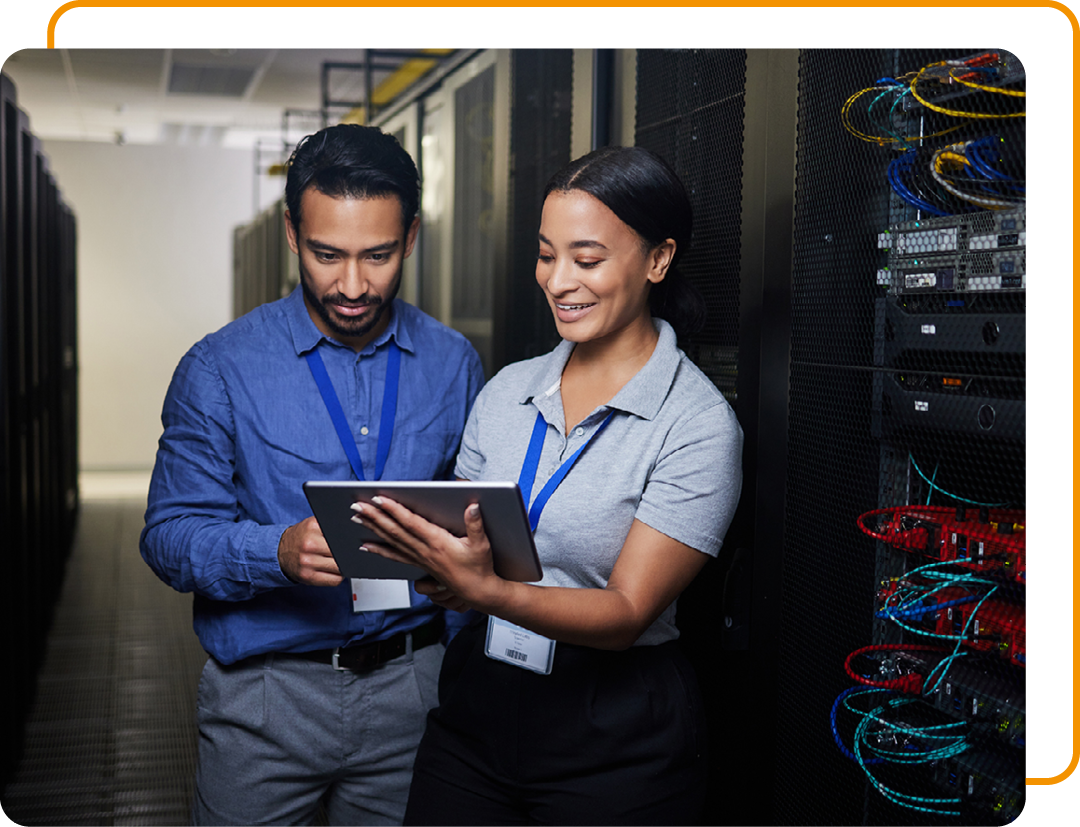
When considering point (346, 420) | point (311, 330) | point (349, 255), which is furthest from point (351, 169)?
point (346, 420)

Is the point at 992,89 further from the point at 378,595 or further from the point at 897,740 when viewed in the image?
the point at 378,595

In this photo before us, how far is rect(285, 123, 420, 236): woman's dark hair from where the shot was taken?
1.39 meters

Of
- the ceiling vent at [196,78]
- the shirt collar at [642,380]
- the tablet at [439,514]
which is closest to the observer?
the tablet at [439,514]

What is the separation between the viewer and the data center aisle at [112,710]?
2768 mm

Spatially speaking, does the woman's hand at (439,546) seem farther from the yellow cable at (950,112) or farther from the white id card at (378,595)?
the yellow cable at (950,112)

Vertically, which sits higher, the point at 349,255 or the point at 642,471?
the point at 349,255

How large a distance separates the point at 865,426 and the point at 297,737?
929mm

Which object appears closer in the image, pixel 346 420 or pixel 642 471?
pixel 642 471

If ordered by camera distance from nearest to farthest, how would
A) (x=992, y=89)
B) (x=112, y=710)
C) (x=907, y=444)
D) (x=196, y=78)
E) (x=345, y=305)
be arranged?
(x=992, y=89)
(x=907, y=444)
(x=345, y=305)
(x=196, y=78)
(x=112, y=710)

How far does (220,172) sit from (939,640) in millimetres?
2503

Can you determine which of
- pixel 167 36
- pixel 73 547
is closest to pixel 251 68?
pixel 167 36

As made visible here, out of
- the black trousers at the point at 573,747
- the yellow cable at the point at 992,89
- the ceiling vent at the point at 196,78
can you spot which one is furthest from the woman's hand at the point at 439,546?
the ceiling vent at the point at 196,78

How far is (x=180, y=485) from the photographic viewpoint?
137 cm

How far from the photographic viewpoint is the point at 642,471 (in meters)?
1.24
